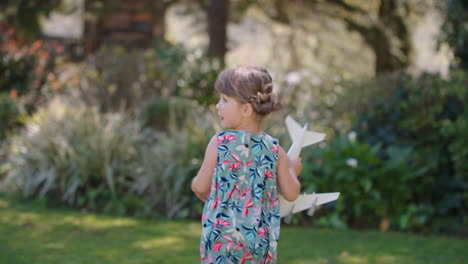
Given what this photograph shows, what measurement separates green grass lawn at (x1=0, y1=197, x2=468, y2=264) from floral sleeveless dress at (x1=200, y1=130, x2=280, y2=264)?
1658 mm

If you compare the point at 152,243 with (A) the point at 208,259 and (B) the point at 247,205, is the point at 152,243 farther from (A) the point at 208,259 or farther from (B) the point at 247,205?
(B) the point at 247,205

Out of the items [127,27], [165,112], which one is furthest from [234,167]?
[127,27]

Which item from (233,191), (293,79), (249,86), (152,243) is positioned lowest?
(152,243)

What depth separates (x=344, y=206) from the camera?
524 cm

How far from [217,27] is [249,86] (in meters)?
6.26

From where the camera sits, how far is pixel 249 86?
7.74 feet

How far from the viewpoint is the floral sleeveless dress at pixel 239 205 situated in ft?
7.83

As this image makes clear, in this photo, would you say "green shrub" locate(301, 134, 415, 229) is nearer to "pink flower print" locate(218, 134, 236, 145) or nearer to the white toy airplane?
the white toy airplane

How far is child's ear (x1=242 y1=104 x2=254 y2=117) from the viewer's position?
94.3 inches

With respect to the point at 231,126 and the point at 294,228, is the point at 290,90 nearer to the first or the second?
the point at 294,228

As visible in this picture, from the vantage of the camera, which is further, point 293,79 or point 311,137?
point 293,79

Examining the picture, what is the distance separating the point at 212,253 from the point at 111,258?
181 cm

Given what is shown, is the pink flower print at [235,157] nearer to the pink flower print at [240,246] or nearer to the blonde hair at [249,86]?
the blonde hair at [249,86]

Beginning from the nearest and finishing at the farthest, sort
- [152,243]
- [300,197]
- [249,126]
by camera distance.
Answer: [249,126] < [300,197] < [152,243]
